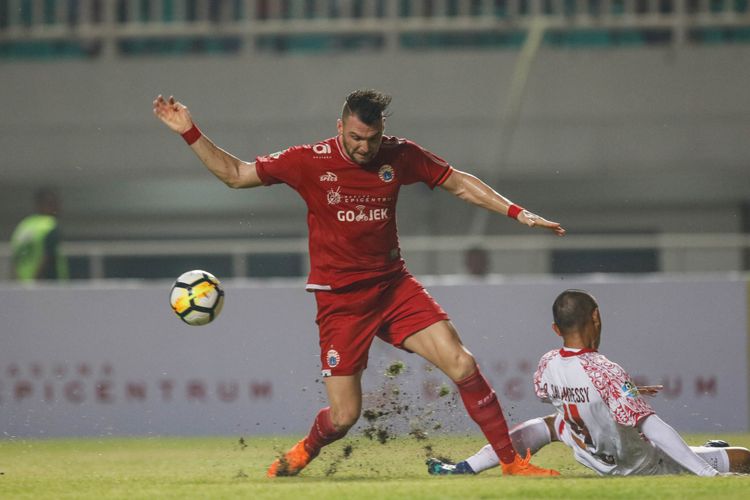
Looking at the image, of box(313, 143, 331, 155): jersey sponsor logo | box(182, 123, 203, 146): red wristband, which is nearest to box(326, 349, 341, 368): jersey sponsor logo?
box(313, 143, 331, 155): jersey sponsor logo

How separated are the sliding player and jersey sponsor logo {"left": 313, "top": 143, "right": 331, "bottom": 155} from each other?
1406 mm

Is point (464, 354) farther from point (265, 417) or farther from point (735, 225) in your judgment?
point (735, 225)

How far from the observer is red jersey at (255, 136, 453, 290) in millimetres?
6938

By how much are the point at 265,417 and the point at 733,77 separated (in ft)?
26.2

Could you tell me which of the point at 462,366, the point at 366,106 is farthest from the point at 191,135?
the point at 462,366

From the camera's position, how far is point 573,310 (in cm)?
652

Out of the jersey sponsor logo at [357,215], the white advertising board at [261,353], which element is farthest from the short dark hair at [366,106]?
the white advertising board at [261,353]

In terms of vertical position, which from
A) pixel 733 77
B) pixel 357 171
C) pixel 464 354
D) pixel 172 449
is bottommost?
pixel 172 449

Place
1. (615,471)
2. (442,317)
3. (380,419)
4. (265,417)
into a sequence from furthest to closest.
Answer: (265,417) → (380,419) → (442,317) → (615,471)

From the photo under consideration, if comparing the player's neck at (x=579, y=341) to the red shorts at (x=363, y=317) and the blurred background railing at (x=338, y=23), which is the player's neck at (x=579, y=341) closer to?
the red shorts at (x=363, y=317)

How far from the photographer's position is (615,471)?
6625 mm

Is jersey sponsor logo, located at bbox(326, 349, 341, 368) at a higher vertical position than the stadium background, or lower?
lower

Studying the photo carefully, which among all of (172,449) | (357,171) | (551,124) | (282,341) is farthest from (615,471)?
(551,124)

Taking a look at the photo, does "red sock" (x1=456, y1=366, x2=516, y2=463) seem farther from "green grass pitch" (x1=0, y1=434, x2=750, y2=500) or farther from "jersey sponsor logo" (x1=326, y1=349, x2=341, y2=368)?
"jersey sponsor logo" (x1=326, y1=349, x2=341, y2=368)
